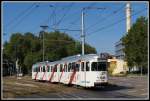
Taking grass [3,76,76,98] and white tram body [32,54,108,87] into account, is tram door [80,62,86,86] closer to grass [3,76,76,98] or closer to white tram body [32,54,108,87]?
white tram body [32,54,108,87]

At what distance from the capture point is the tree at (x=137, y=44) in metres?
88.8

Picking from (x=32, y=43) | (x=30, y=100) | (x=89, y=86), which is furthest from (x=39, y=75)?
(x=32, y=43)

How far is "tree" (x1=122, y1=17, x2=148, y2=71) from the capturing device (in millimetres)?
88819

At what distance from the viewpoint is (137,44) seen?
91.0m

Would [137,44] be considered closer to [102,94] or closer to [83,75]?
[83,75]

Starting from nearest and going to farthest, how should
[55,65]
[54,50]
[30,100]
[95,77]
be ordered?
[30,100], [95,77], [55,65], [54,50]

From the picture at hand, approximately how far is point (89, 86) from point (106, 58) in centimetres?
228

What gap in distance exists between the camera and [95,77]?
34094 millimetres

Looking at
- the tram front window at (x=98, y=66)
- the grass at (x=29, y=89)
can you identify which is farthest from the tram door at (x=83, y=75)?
the tram front window at (x=98, y=66)

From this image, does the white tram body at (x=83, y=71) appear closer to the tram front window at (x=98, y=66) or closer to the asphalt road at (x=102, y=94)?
the tram front window at (x=98, y=66)

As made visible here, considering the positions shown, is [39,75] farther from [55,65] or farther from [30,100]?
[30,100]

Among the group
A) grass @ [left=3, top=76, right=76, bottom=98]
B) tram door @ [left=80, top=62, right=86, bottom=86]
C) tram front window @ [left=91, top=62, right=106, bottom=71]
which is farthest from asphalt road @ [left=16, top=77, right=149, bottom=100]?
tram front window @ [left=91, top=62, right=106, bottom=71]

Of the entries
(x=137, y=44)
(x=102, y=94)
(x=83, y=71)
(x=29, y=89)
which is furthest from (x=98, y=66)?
(x=137, y=44)

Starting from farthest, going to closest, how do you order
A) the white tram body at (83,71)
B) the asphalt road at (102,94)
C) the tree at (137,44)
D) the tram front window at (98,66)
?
the tree at (137,44), the tram front window at (98,66), the white tram body at (83,71), the asphalt road at (102,94)
